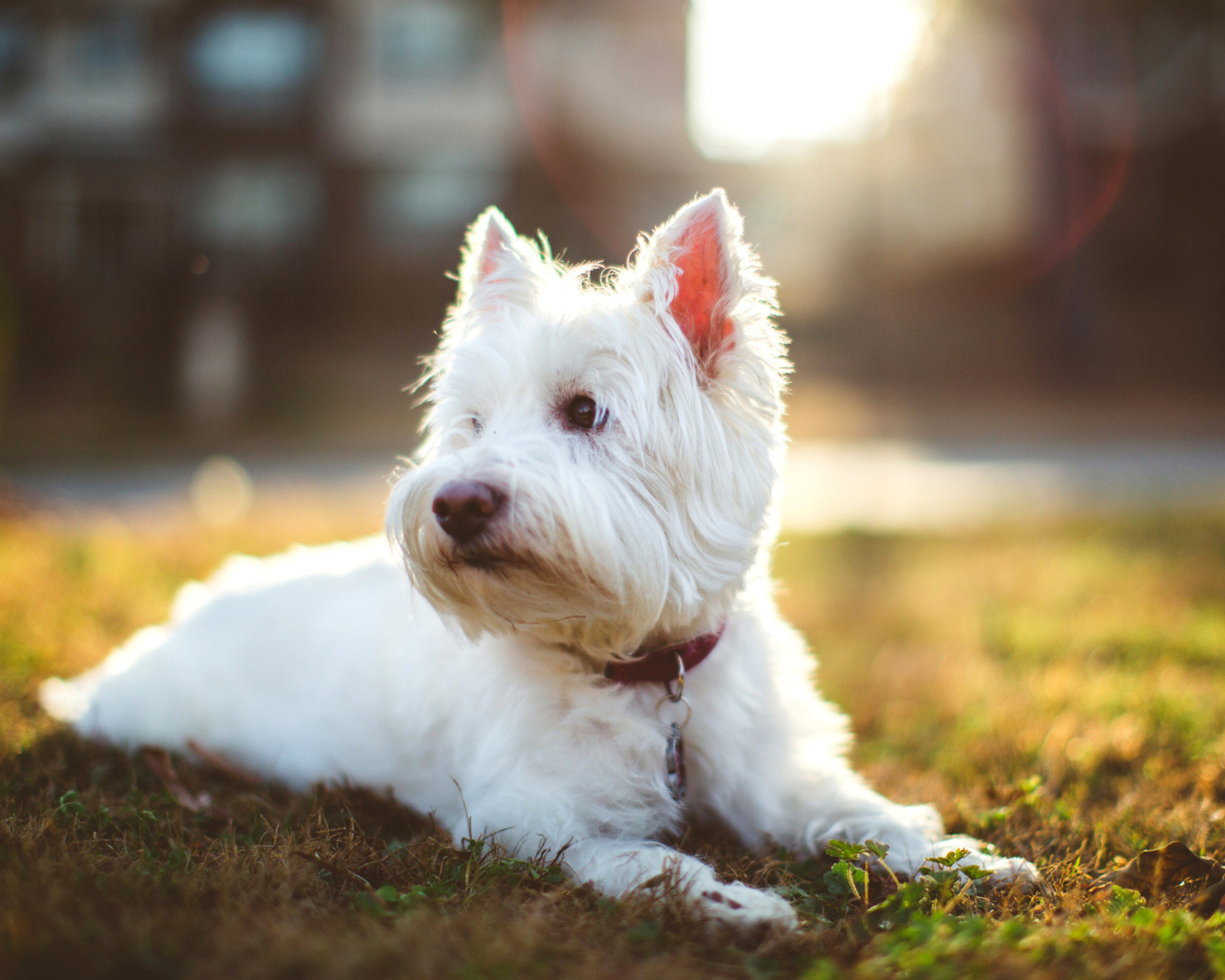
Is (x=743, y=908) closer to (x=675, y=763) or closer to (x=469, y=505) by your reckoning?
(x=675, y=763)

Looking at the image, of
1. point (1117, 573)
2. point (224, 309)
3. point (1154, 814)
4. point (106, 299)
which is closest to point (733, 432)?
point (1154, 814)

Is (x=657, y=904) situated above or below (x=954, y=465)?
above

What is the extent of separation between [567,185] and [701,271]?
21.6 metres

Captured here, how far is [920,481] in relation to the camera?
36.4 ft

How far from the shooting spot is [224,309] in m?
18.9

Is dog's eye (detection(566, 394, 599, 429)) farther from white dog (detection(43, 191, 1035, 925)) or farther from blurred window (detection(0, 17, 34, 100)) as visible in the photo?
blurred window (detection(0, 17, 34, 100))

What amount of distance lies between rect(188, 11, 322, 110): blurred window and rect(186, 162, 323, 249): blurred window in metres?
1.59

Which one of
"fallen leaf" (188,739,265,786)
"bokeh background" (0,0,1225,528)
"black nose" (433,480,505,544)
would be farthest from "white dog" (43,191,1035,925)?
"bokeh background" (0,0,1225,528)

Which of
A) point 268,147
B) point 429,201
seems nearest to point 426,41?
point 429,201

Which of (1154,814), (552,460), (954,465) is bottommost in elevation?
(954,465)

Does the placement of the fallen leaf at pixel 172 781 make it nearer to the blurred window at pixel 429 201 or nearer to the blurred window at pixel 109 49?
the blurred window at pixel 429 201

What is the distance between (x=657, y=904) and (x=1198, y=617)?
4015 mm

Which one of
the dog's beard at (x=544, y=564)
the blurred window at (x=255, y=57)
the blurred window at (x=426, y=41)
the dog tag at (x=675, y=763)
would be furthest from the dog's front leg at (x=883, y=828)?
the blurred window at (x=255, y=57)

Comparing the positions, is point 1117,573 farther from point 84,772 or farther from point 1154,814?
point 84,772
